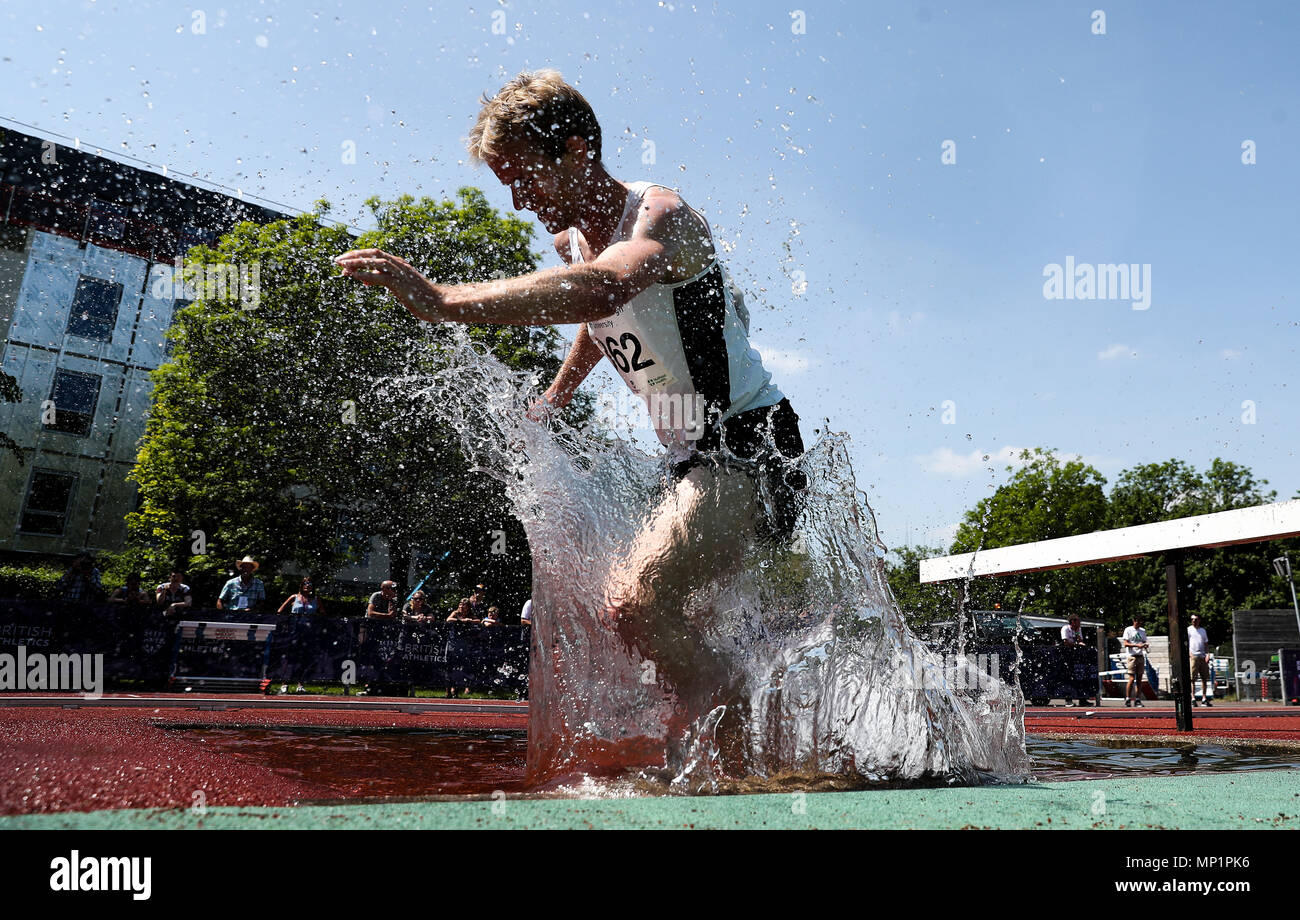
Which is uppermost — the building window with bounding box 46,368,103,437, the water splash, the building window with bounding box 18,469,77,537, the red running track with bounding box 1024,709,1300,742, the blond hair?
the building window with bounding box 46,368,103,437

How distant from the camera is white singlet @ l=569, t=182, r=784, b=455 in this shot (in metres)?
2.80

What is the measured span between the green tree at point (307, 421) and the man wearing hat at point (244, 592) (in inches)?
307

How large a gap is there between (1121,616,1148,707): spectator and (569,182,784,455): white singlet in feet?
55.9

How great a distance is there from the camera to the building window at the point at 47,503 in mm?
33531

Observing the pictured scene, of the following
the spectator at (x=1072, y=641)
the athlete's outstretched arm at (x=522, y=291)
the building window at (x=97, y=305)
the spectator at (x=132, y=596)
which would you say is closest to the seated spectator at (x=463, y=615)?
the spectator at (x=132, y=596)

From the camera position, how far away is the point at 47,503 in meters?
33.8

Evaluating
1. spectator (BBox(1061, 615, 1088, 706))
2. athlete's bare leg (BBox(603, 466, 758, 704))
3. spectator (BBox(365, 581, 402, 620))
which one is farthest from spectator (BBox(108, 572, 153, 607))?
spectator (BBox(1061, 615, 1088, 706))

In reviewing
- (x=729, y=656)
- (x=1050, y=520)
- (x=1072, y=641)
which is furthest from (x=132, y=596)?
(x=1050, y=520)

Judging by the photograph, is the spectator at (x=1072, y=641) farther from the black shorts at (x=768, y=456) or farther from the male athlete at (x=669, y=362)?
the male athlete at (x=669, y=362)

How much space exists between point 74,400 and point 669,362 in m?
39.4

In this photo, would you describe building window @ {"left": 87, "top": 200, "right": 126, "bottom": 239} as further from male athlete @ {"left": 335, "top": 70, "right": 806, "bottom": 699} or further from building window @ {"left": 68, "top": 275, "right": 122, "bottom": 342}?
male athlete @ {"left": 335, "top": 70, "right": 806, "bottom": 699}

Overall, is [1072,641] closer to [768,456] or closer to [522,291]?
[768,456]
